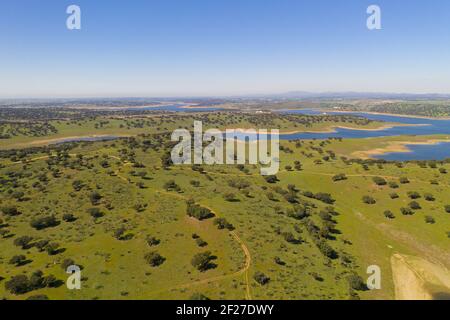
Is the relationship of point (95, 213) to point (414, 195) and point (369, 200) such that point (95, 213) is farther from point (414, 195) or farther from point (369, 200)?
point (414, 195)

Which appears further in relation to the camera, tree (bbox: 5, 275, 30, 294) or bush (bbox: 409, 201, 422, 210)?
bush (bbox: 409, 201, 422, 210)

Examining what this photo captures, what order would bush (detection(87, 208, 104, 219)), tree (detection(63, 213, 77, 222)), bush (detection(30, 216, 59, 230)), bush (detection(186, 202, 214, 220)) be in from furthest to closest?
bush (detection(87, 208, 104, 219)) < tree (detection(63, 213, 77, 222)) < bush (detection(186, 202, 214, 220)) < bush (detection(30, 216, 59, 230))

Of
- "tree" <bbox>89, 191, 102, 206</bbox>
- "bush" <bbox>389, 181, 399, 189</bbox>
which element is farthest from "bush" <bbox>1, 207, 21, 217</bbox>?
"bush" <bbox>389, 181, 399, 189</bbox>

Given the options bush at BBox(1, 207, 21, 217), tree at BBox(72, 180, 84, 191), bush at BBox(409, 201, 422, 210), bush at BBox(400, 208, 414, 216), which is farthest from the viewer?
tree at BBox(72, 180, 84, 191)

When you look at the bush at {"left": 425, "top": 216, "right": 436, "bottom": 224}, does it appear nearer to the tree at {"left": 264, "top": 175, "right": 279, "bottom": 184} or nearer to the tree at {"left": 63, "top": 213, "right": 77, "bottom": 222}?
the tree at {"left": 264, "top": 175, "right": 279, "bottom": 184}

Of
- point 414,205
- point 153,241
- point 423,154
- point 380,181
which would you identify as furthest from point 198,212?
point 423,154

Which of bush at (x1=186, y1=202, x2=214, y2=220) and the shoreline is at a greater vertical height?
the shoreline

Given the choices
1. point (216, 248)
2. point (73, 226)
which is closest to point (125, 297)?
point (216, 248)
